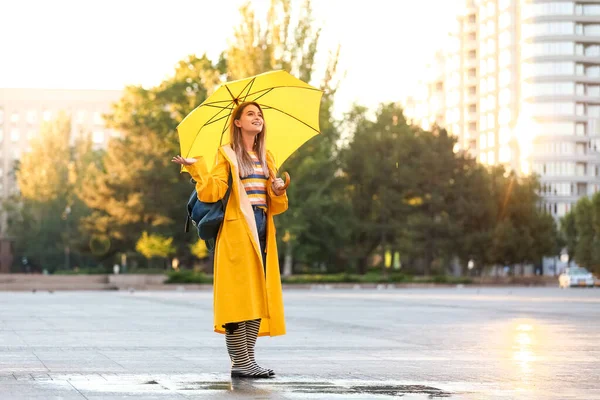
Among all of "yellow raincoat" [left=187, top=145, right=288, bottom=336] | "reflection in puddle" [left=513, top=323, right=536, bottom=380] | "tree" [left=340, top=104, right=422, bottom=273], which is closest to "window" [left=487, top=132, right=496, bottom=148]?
"tree" [left=340, top=104, right=422, bottom=273]

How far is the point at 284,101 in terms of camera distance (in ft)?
33.9

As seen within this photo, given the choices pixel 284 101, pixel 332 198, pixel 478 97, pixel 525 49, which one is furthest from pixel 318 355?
pixel 478 97

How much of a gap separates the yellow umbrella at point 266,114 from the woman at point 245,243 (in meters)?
0.23

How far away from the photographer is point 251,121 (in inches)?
383

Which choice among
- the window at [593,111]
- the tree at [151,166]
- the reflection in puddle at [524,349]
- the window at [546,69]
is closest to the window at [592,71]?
the window at [546,69]

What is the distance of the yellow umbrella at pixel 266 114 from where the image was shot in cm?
988

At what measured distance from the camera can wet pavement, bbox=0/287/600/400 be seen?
8.46m

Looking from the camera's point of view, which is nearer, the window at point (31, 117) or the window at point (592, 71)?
the window at point (592, 71)

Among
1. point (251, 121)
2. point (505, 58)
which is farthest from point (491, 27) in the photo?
point (251, 121)

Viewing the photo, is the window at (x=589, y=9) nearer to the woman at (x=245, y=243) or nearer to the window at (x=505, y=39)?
the window at (x=505, y=39)

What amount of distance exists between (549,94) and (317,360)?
136m

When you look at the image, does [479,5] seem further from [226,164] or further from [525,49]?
[226,164]

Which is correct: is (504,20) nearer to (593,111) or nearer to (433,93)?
(593,111)

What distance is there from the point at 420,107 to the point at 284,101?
167 meters
